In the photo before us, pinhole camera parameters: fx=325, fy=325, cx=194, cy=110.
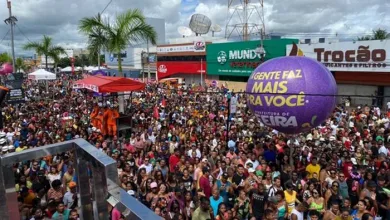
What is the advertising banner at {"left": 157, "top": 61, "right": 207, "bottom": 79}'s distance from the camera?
3706cm

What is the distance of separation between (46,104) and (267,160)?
576 inches

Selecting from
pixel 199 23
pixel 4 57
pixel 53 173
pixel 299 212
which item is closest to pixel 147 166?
pixel 53 173

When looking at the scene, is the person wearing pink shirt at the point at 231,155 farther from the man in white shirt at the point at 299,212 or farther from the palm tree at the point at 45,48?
the palm tree at the point at 45,48

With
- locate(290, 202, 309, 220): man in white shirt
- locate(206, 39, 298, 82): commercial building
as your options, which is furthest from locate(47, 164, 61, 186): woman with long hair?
locate(206, 39, 298, 82): commercial building

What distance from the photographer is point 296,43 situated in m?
26.2

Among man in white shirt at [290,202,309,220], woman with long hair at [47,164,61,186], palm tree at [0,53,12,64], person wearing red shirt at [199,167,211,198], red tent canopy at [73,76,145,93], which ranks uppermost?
palm tree at [0,53,12,64]

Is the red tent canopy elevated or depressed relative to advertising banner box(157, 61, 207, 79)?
depressed

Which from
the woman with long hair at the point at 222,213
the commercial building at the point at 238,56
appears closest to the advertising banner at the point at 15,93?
the woman with long hair at the point at 222,213

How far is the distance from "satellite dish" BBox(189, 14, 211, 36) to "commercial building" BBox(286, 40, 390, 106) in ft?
64.9

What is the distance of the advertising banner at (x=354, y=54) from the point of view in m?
19.7

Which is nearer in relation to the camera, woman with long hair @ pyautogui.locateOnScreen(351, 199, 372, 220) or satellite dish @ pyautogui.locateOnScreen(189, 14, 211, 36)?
woman with long hair @ pyautogui.locateOnScreen(351, 199, 372, 220)

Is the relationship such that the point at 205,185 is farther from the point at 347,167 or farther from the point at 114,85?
the point at 114,85

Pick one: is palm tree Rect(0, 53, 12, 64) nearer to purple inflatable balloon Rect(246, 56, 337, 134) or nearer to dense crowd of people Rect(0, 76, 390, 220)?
dense crowd of people Rect(0, 76, 390, 220)

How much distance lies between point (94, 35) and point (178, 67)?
28910 mm
